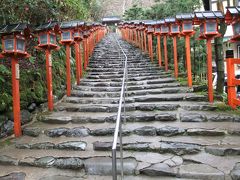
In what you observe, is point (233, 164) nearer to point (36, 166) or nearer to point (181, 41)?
point (36, 166)

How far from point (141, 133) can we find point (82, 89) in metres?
4.23

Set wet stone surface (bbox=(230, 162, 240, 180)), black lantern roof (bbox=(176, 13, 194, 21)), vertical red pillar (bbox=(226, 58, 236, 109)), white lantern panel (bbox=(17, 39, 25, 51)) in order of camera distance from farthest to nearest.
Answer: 1. black lantern roof (bbox=(176, 13, 194, 21))
2. vertical red pillar (bbox=(226, 58, 236, 109))
3. white lantern panel (bbox=(17, 39, 25, 51))
4. wet stone surface (bbox=(230, 162, 240, 180))

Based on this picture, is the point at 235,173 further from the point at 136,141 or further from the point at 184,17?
the point at 184,17

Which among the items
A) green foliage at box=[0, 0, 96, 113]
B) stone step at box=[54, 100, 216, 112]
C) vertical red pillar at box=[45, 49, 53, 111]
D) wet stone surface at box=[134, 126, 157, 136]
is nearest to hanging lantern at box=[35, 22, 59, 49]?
vertical red pillar at box=[45, 49, 53, 111]

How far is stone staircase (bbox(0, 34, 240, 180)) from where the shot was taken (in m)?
4.31

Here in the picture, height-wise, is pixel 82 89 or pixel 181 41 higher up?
pixel 181 41

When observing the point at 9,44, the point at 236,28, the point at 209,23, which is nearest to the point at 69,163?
the point at 9,44

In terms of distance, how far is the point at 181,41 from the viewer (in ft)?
40.2

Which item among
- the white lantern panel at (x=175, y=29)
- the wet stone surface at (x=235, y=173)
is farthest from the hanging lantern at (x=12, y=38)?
the white lantern panel at (x=175, y=29)

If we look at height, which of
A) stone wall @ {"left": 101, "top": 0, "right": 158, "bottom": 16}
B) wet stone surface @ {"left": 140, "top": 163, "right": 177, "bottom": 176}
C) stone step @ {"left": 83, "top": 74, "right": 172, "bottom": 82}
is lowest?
wet stone surface @ {"left": 140, "top": 163, "right": 177, "bottom": 176}

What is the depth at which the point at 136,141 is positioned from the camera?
518 centimetres

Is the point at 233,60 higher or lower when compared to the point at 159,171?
higher

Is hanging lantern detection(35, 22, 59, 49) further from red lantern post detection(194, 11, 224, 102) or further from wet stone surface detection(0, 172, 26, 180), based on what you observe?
red lantern post detection(194, 11, 224, 102)

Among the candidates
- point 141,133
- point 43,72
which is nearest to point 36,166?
point 141,133
